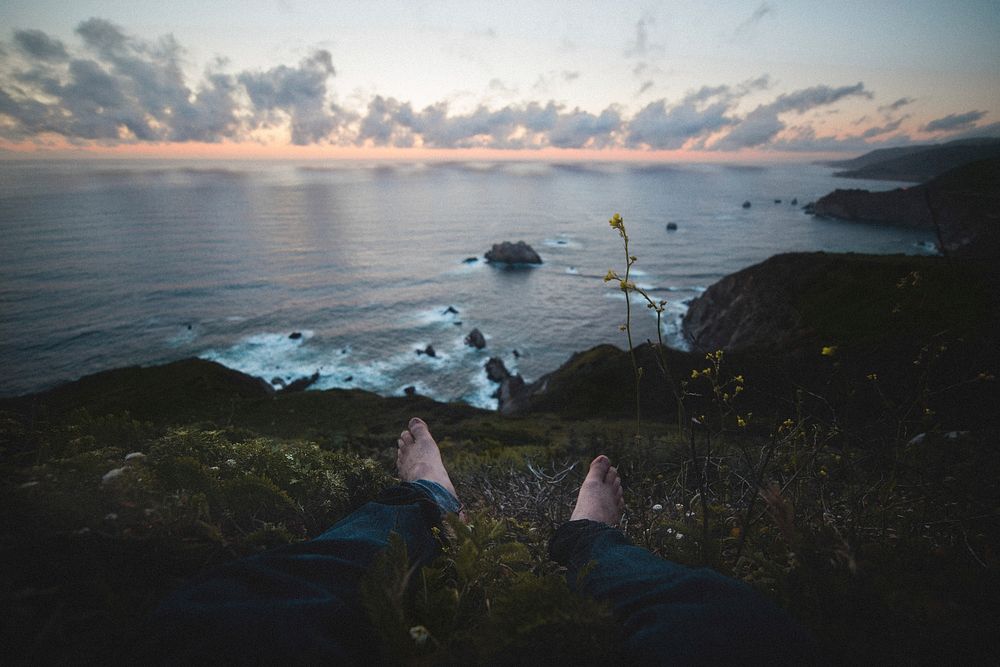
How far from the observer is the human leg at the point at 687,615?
1119 mm

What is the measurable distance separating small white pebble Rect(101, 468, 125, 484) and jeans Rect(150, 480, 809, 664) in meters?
0.98

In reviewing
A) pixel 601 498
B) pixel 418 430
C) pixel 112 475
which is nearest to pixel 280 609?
pixel 112 475

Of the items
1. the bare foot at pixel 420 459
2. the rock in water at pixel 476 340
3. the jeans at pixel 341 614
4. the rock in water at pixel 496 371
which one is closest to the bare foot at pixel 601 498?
the bare foot at pixel 420 459

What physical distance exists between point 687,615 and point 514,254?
5120 cm

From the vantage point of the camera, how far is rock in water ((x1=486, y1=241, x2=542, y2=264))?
51.4 m

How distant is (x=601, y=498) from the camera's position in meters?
3.25

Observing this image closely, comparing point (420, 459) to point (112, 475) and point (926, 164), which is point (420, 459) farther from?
point (926, 164)

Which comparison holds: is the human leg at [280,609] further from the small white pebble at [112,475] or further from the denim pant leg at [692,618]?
the small white pebble at [112,475]

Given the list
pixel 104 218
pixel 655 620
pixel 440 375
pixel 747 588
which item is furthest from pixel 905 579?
pixel 104 218

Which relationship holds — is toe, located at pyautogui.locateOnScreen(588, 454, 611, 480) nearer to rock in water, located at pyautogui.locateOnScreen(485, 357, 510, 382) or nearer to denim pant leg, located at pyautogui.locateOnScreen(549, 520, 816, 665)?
denim pant leg, located at pyautogui.locateOnScreen(549, 520, 816, 665)

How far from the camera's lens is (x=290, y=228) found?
68.8 meters

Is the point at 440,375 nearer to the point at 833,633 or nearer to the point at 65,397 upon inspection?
the point at 65,397

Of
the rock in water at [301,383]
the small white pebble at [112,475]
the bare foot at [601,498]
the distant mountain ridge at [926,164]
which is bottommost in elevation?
the rock in water at [301,383]

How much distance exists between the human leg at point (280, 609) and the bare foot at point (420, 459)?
202 centimetres
